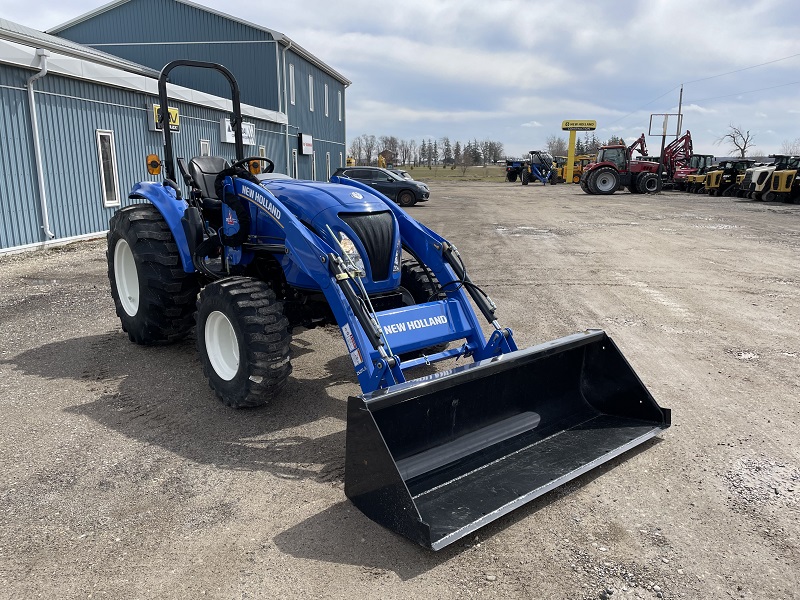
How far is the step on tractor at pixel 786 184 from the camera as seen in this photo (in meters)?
23.3

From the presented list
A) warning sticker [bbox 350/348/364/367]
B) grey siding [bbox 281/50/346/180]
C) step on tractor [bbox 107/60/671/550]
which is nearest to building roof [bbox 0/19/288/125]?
step on tractor [bbox 107/60/671/550]

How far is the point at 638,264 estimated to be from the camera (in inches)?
384

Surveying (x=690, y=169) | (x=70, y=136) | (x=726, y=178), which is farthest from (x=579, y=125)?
(x=70, y=136)

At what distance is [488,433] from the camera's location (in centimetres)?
345

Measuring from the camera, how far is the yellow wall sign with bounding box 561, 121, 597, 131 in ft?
128

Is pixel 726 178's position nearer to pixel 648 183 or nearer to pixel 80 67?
pixel 648 183

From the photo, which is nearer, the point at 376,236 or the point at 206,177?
the point at 376,236

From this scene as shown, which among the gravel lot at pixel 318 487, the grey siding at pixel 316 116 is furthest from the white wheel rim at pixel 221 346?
the grey siding at pixel 316 116

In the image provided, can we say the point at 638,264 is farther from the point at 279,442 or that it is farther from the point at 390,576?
the point at 390,576

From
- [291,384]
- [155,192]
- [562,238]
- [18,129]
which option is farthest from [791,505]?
[18,129]

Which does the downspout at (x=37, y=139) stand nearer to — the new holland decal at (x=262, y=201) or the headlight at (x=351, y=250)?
the new holland decal at (x=262, y=201)

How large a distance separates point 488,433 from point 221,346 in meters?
1.95

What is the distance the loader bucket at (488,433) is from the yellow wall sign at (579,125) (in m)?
38.2

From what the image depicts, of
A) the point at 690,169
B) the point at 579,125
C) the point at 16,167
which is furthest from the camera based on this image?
the point at 579,125
